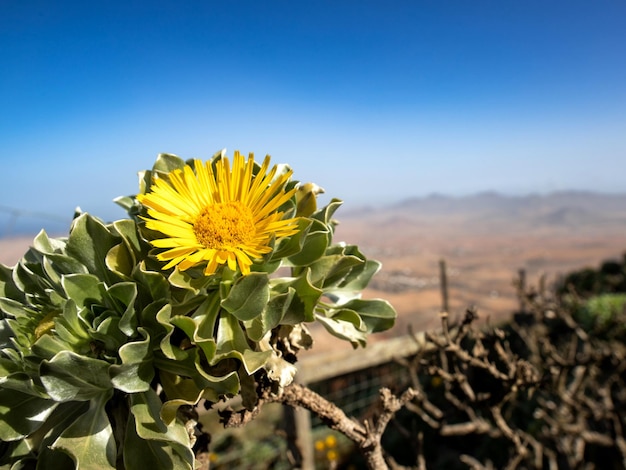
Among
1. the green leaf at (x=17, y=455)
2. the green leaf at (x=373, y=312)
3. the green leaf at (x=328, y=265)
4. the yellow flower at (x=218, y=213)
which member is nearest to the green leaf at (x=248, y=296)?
the yellow flower at (x=218, y=213)

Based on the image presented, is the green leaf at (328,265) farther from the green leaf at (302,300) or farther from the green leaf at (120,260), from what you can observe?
the green leaf at (120,260)

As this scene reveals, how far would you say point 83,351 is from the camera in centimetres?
71

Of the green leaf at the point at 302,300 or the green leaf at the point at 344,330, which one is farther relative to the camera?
the green leaf at the point at 344,330

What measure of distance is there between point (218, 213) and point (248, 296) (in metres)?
0.18

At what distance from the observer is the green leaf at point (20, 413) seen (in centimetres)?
70

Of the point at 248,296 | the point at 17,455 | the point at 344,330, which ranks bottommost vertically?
the point at 17,455

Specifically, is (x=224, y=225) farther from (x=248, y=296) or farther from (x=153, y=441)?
(x=153, y=441)

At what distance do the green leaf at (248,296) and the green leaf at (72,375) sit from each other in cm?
20

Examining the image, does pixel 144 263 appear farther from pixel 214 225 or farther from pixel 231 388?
pixel 231 388

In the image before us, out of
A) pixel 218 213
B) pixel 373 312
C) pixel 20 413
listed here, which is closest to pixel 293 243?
pixel 218 213

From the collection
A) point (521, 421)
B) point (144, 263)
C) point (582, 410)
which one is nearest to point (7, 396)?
point (144, 263)

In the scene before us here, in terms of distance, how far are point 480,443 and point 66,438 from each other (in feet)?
13.3

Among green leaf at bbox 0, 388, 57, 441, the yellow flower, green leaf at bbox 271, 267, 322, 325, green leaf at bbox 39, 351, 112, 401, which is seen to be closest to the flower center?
the yellow flower

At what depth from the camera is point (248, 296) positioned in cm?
69
